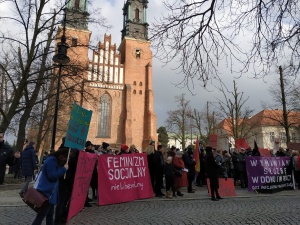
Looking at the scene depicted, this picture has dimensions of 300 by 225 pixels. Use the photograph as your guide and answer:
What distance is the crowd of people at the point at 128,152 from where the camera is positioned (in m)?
4.18

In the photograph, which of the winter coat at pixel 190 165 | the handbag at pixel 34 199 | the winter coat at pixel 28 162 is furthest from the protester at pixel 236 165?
the handbag at pixel 34 199

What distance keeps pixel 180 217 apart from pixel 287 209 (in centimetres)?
296

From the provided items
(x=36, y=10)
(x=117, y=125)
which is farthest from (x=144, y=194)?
(x=117, y=125)

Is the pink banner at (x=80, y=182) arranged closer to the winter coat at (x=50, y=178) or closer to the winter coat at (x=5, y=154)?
the winter coat at (x=50, y=178)

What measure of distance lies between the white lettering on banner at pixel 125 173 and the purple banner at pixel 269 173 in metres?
4.22

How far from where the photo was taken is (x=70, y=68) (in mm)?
13977

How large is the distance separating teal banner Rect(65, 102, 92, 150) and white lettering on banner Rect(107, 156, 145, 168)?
7.43ft

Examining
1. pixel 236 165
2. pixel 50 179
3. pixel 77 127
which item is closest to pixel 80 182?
pixel 77 127

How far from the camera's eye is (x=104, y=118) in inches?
1635

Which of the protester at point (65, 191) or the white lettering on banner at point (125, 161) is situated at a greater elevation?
the white lettering on banner at point (125, 161)

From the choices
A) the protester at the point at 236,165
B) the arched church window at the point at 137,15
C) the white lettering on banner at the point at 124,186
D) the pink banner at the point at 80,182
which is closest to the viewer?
the pink banner at the point at 80,182

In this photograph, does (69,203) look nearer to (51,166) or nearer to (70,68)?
(51,166)

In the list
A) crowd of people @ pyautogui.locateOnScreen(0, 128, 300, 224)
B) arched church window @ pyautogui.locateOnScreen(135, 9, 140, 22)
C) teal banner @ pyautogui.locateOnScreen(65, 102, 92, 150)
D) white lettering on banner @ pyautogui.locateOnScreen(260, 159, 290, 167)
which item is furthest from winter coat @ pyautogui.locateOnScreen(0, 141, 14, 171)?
arched church window @ pyautogui.locateOnScreen(135, 9, 140, 22)

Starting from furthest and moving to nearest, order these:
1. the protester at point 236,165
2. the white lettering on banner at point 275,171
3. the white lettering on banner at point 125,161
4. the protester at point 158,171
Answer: the protester at point 236,165 < the white lettering on banner at point 275,171 < the protester at point 158,171 < the white lettering on banner at point 125,161
